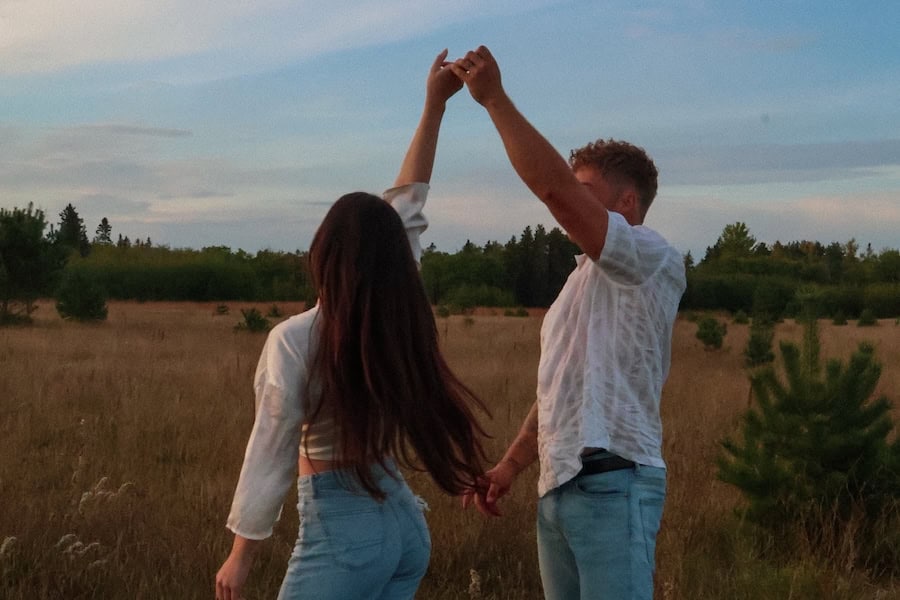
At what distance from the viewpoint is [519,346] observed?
713 inches

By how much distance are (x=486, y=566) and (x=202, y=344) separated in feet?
43.7

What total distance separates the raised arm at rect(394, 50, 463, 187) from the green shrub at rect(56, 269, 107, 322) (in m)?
23.9

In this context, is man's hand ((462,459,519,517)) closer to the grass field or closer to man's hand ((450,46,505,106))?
man's hand ((450,46,505,106))

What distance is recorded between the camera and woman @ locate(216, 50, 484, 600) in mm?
2088

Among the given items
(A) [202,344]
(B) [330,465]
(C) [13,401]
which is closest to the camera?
(B) [330,465]

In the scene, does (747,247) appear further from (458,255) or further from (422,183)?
(422,183)

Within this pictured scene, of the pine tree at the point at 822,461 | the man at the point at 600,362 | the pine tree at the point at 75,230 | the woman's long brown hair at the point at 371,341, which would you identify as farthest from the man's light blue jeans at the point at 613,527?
the pine tree at the point at 75,230

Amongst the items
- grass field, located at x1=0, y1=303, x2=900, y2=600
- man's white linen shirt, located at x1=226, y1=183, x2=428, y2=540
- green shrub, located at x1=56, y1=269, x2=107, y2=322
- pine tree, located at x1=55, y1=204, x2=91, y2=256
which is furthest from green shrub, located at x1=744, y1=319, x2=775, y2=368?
pine tree, located at x1=55, y1=204, x2=91, y2=256

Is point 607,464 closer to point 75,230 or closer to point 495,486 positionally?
point 495,486

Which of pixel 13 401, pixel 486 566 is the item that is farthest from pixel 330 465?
pixel 13 401

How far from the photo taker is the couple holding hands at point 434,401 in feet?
6.88

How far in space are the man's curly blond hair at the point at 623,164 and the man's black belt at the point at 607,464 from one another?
61 centimetres

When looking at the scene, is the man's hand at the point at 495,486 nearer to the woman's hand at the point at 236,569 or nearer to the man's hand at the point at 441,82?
the woman's hand at the point at 236,569

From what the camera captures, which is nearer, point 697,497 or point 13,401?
point 697,497
